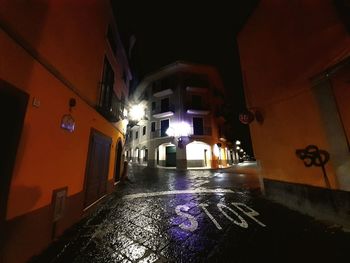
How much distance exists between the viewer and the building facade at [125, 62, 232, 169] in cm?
1942

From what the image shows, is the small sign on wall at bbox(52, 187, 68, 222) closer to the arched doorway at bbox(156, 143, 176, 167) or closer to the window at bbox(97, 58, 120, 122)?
the window at bbox(97, 58, 120, 122)

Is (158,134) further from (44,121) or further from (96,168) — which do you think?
(44,121)

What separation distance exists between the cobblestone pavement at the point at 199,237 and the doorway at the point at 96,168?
71 centimetres

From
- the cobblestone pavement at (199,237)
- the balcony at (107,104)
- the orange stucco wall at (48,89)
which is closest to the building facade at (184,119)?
the balcony at (107,104)

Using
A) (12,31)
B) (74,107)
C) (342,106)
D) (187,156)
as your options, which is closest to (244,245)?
(342,106)

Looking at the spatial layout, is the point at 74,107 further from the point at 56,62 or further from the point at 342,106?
the point at 342,106

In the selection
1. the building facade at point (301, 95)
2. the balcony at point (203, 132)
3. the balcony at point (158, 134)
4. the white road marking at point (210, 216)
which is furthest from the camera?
the balcony at point (158, 134)

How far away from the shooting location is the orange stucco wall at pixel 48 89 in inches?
83.6

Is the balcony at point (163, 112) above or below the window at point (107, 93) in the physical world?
above

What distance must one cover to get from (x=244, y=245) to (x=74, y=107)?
15.5ft

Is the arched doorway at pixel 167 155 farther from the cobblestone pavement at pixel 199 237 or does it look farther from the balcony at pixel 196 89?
the cobblestone pavement at pixel 199 237

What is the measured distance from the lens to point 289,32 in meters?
4.45

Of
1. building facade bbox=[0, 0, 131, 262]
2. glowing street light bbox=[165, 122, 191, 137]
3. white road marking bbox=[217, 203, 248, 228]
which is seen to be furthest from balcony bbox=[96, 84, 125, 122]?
glowing street light bbox=[165, 122, 191, 137]

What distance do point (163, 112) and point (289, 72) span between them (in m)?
16.5
